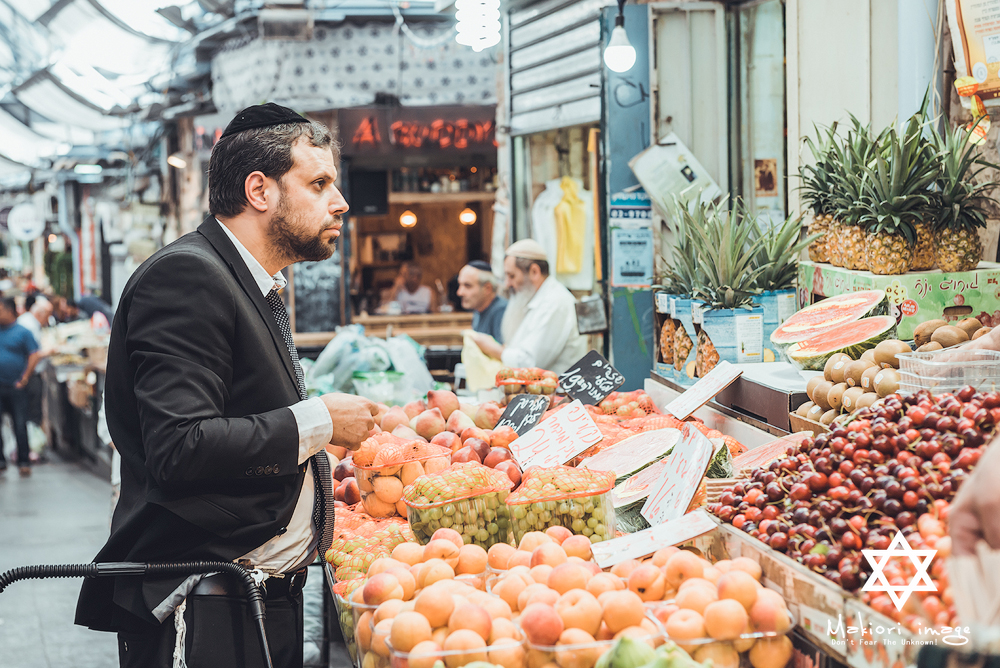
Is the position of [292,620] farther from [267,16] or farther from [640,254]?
[267,16]

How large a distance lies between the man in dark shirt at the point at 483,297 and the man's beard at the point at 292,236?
478 centimetres

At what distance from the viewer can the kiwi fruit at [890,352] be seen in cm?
283

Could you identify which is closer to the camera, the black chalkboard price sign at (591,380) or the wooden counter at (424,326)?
the black chalkboard price sign at (591,380)

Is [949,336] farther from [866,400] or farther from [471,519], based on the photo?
[471,519]

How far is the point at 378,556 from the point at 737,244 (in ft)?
7.71

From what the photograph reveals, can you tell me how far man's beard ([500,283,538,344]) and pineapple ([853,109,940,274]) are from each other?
122 inches

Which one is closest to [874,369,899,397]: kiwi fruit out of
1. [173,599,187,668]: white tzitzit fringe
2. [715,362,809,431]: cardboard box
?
[715,362,809,431]: cardboard box

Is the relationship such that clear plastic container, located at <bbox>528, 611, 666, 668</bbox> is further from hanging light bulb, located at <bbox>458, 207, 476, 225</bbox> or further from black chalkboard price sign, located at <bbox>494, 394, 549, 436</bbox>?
hanging light bulb, located at <bbox>458, 207, 476, 225</bbox>

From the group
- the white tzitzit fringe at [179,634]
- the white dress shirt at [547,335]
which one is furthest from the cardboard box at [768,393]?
the white dress shirt at [547,335]

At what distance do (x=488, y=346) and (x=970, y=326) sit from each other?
3.64 m

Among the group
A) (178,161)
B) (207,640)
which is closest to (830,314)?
(207,640)

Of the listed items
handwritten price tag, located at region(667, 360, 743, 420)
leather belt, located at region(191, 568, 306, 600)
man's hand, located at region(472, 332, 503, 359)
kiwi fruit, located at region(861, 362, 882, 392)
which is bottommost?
leather belt, located at region(191, 568, 306, 600)

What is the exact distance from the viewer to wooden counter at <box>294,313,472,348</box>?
439 inches

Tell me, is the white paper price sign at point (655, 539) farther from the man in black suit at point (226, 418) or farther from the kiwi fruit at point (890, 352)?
the kiwi fruit at point (890, 352)
